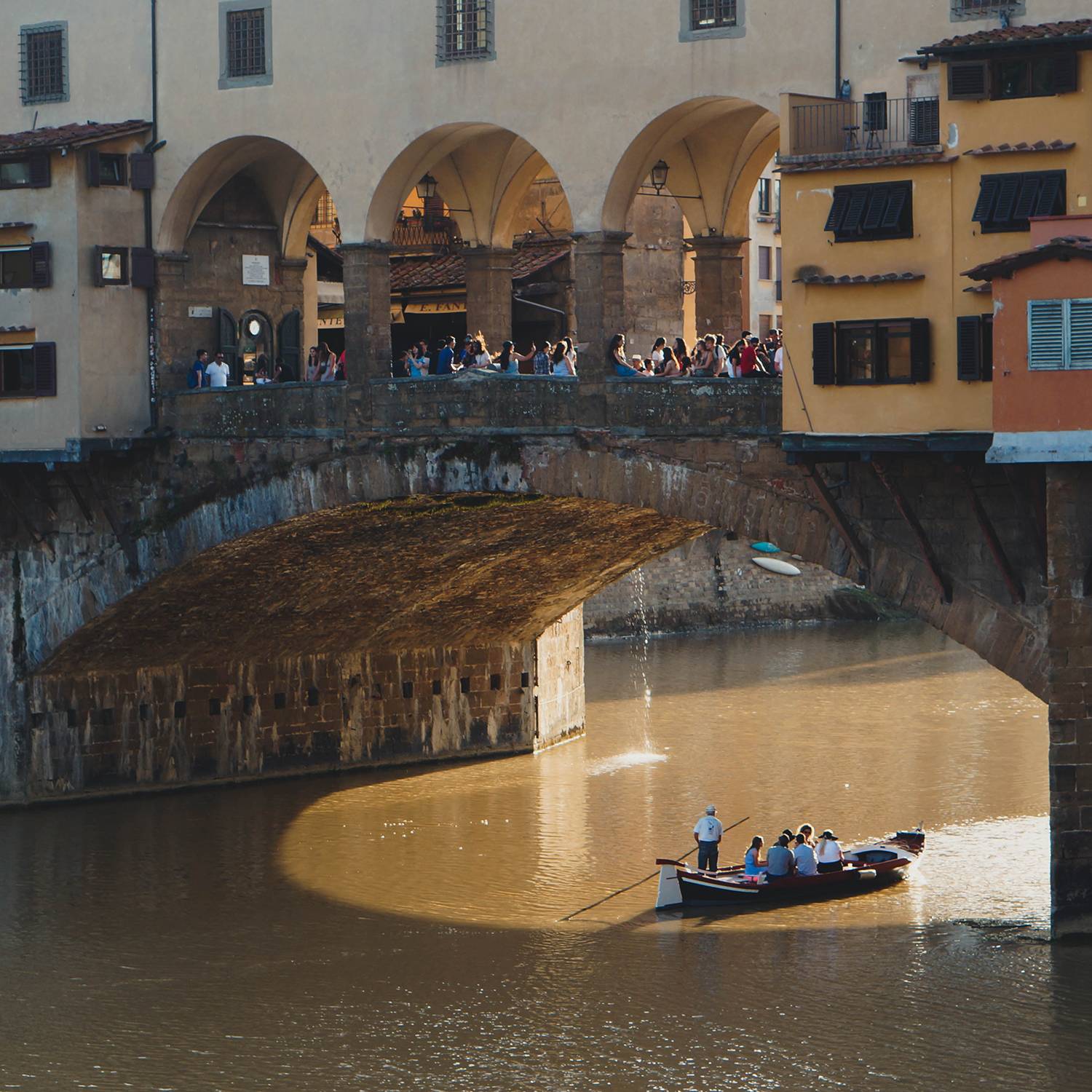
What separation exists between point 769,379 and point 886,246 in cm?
229

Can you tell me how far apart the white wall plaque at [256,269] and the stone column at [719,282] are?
22.0 ft

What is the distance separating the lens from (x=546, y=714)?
3656 cm

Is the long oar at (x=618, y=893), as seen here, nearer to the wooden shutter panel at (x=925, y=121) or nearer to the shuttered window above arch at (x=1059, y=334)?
the shuttered window above arch at (x=1059, y=334)

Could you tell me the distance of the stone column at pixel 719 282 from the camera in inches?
1078

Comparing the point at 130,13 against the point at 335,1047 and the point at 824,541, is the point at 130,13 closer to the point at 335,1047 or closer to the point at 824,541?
the point at 824,541

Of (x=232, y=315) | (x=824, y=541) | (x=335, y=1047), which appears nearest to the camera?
(x=335, y=1047)

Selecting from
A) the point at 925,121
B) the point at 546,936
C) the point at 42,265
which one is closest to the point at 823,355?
the point at 925,121

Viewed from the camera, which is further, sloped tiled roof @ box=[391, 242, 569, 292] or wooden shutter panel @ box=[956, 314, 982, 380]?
sloped tiled roof @ box=[391, 242, 569, 292]

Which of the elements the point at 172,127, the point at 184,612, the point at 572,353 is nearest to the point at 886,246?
the point at 572,353

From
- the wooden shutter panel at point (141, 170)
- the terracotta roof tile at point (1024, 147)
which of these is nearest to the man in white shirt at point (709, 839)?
the terracotta roof tile at point (1024, 147)

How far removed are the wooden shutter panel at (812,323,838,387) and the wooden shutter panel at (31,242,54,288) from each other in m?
11.0

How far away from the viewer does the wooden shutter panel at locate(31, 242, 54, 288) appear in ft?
95.0

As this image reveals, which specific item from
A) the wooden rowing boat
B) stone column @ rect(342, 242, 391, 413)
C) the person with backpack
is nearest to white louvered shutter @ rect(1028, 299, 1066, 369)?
the wooden rowing boat

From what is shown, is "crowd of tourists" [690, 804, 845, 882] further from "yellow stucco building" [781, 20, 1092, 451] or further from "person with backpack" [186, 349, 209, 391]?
"person with backpack" [186, 349, 209, 391]
